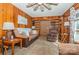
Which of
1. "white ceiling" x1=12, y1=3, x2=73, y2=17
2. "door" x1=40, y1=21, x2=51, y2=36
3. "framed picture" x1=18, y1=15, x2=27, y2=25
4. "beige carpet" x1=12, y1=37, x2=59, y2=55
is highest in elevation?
"white ceiling" x1=12, y1=3, x2=73, y2=17

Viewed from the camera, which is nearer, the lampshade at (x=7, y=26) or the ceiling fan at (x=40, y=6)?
the lampshade at (x=7, y=26)

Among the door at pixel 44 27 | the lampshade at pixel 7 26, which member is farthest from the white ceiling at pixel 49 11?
the lampshade at pixel 7 26

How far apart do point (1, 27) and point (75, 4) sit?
159 cm

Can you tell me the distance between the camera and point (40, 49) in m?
2.42

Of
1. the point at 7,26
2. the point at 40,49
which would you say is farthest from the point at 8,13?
the point at 40,49

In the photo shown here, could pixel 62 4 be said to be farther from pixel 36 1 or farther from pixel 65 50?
pixel 65 50

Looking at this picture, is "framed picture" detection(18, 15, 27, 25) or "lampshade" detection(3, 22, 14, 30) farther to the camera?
"framed picture" detection(18, 15, 27, 25)

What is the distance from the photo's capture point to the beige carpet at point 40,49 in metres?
2.40

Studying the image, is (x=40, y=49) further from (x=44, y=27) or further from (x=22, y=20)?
(x=22, y=20)

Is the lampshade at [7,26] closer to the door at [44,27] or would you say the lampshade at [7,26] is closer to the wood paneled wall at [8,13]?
the wood paneled wall at [8,13]

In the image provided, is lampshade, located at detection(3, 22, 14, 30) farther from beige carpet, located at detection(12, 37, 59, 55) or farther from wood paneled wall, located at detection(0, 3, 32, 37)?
beige carpet, located at detection(12, 37, 59, 55)

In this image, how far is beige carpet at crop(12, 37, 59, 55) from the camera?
2402 mm

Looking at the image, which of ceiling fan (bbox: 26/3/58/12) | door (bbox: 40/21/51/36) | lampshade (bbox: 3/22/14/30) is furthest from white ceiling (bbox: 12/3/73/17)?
lampshade (bbox: 3/22/14/30)

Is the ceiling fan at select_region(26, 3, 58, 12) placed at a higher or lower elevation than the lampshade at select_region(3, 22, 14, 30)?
higher
